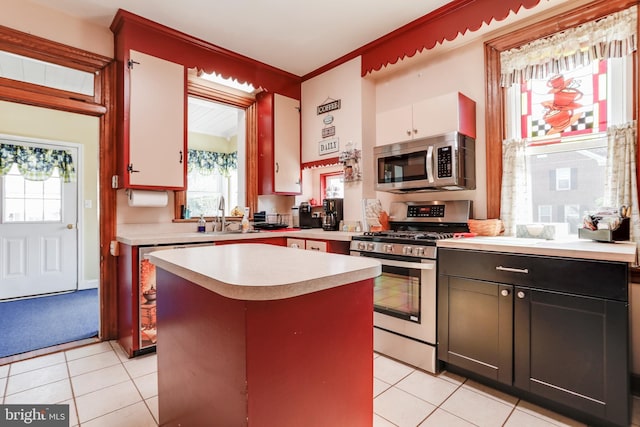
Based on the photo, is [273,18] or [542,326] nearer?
[542,326]

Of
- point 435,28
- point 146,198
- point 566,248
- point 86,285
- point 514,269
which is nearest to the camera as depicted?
point 566,248

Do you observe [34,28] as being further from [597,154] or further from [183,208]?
[597,154]

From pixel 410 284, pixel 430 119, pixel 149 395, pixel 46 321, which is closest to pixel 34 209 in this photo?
pixel 46 321

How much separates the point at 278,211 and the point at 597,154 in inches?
120

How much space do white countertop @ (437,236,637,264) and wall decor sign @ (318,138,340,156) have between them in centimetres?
175

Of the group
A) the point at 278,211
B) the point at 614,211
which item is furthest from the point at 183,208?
the point at 614,211

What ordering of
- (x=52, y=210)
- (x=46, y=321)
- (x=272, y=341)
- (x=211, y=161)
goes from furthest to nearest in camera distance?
(x=211, y=161) → (x=52, y=210) → (x=46, y=321) → (x=272, y=341)

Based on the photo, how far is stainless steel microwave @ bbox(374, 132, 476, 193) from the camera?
246cm

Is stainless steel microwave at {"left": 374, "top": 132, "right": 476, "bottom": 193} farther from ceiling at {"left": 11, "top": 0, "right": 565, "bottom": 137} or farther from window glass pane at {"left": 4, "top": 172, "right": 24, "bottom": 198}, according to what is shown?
window glass pane at {"left": 4, "top": 172, "right": 24, "bottom": 198}

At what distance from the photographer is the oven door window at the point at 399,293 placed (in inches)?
91.1

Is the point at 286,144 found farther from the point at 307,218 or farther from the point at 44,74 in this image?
the point at 44,74

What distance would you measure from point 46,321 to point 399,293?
348cm

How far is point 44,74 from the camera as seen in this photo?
8.89ft

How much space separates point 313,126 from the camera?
3.80 m
